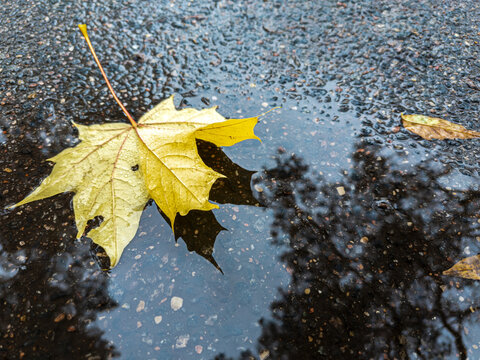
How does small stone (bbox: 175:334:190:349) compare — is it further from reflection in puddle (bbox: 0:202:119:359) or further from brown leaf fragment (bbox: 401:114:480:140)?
brown leaf fragment (bbox: 401:114:480:140)

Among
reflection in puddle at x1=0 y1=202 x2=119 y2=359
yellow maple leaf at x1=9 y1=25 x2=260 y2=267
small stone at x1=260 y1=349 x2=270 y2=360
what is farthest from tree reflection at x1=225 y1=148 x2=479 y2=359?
reflection in puddle at x1=0 y1=202 x2=119 y2=359

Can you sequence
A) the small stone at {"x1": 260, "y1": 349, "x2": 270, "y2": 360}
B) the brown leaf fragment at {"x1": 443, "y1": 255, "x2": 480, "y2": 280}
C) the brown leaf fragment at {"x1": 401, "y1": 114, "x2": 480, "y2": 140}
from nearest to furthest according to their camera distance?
1. the small stone at {"x1": 260, "y1": 349, "x2": 270, "y2": 360}
2. the brown leaf fragment at {"x1": 443, "y1": 255, "x2": 480, "y2": 280}
3. the brown leaf fragment at {"x1": 401, "y1": 114, "x2": 480, "y2": 140}

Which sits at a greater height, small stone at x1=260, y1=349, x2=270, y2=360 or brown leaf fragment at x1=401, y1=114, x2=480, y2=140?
brown leaf fragment at x1=401, y1=114, x2=480, y2=140

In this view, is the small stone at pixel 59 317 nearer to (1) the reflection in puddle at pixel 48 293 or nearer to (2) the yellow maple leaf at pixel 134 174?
(1) the reflection in puddle at pixel 48 293

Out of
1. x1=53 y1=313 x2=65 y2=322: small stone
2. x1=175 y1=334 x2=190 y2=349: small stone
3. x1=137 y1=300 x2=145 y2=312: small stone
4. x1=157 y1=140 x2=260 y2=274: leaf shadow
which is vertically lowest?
x1=175 y1=334 x2=190 y2=349: small stone

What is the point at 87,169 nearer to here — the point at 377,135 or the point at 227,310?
the point at 227,310

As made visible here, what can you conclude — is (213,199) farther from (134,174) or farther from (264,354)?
(264,354)

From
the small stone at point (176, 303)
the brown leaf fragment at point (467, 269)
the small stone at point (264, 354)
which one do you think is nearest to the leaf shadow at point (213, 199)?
the small stone at point (176, 303)

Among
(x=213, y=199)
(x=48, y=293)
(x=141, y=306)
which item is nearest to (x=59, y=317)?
(x=48, y=293)

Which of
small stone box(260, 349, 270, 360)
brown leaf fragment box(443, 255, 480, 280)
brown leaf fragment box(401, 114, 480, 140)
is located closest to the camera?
small stone box(260, 349, 270, 360)
